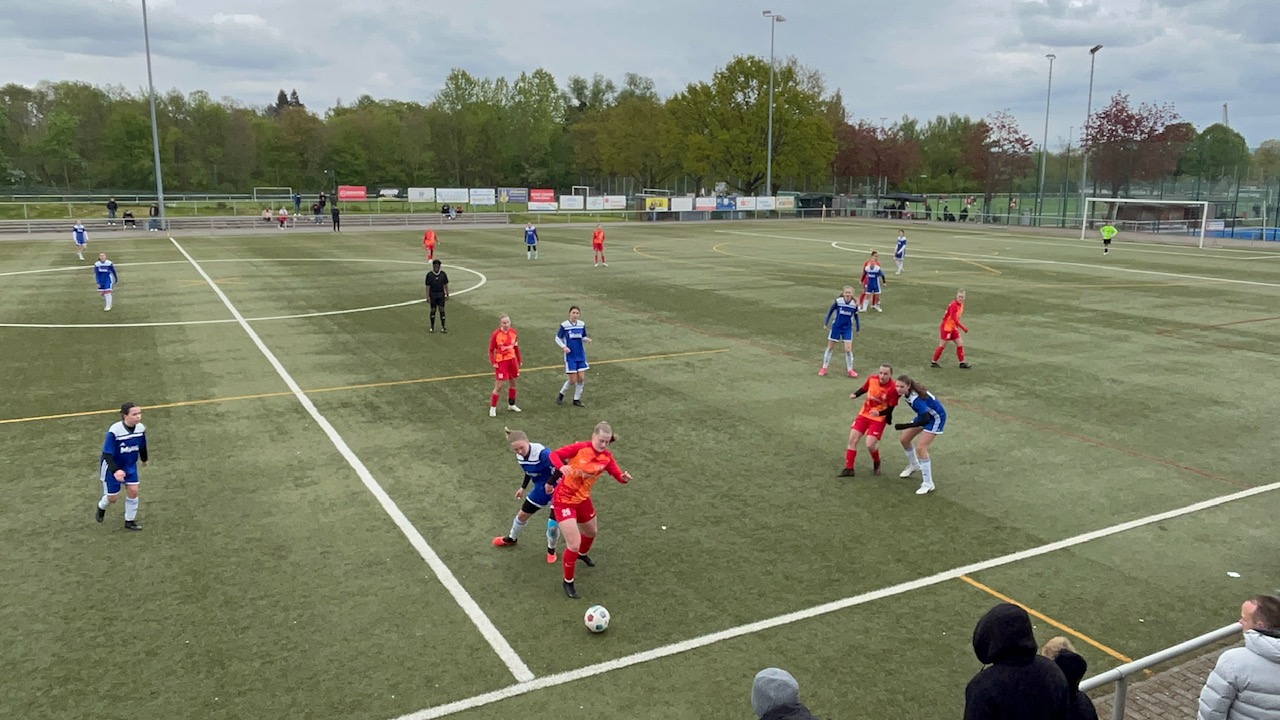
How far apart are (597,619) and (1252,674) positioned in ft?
17.1

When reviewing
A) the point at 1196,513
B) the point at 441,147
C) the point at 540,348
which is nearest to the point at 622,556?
the point at 1196,513

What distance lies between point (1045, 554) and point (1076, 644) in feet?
6.95

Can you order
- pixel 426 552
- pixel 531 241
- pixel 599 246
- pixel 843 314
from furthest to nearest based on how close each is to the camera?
pixel 531 241, pixel 599 246, pixel 843 314, pixel 426 552

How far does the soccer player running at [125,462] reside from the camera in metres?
10.4

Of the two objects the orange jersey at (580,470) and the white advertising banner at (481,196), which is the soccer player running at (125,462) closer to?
the orange jersey at (580,470)

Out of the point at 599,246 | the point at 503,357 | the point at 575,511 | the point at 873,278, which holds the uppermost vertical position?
the point at 599,246

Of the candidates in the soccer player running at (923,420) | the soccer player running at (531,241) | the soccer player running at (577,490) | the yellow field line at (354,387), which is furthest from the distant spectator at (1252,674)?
the soccer player running at (531,241)

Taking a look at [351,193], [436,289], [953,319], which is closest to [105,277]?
[436,289]

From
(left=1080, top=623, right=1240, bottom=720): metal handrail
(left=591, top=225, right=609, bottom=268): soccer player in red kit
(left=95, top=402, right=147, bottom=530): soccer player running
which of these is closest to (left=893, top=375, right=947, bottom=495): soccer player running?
(left=1080, top=623, right=1240, bottom=720): metal handrail

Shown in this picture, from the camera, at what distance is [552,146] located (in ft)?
372

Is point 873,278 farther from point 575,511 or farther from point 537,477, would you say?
point 575,511

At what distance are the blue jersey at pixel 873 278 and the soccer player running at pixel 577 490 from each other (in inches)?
742

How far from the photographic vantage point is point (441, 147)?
348 feet

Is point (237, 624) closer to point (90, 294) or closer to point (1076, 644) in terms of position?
point (1076, 644)
